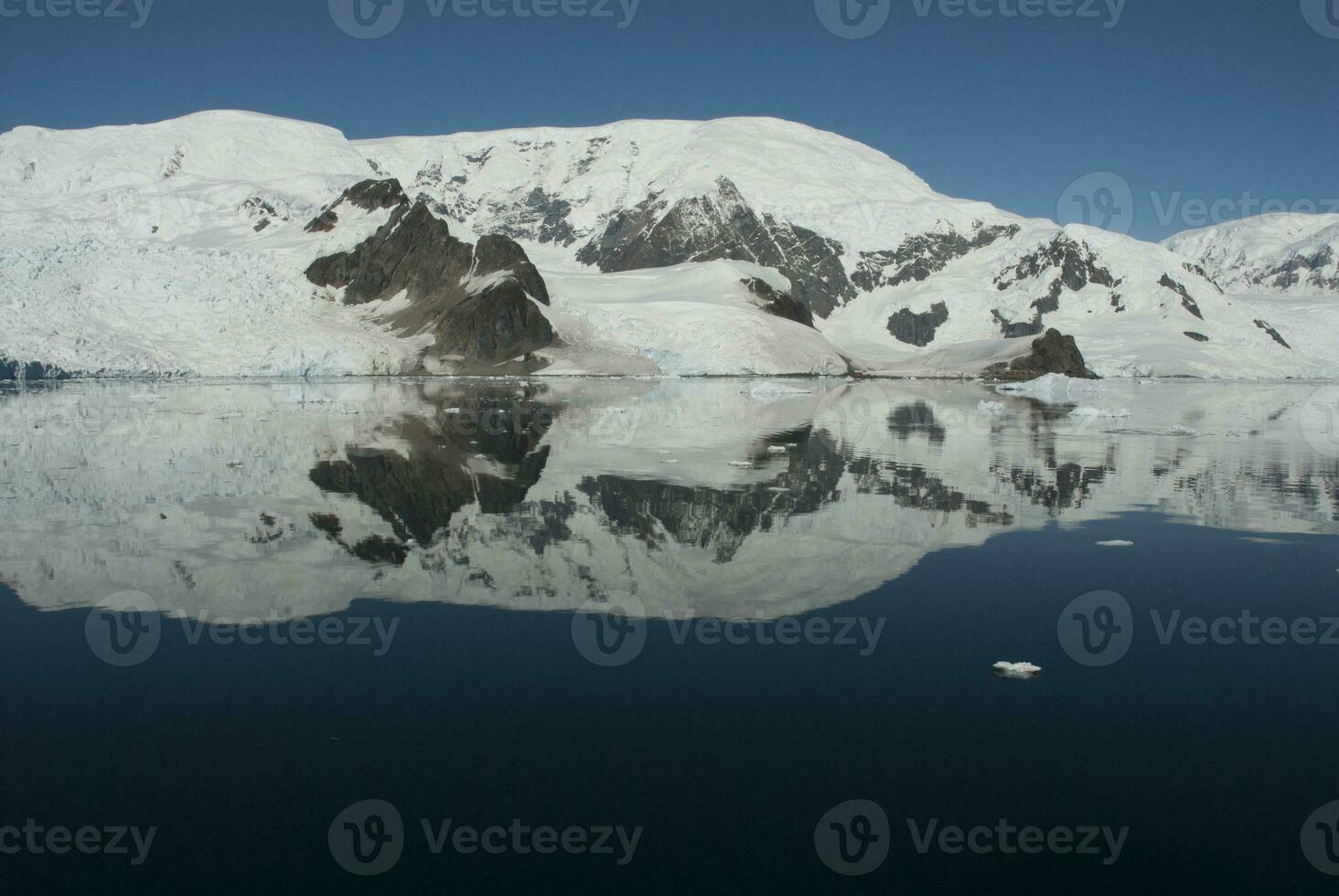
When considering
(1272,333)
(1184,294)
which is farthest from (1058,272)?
(1272,333)

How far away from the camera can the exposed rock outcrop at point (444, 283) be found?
301 ft

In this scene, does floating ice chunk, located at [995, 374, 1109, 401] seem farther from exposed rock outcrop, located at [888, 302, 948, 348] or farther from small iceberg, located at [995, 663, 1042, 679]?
exposed rock outcrop, located at [888, 302, 948, 348]

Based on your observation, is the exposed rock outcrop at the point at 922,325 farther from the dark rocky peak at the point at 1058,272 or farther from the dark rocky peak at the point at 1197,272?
the dark rocky peak at the point at 1197,272

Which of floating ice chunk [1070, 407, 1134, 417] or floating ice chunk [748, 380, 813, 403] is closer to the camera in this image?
floating ice chunk [1070, 407, 1134, 417]

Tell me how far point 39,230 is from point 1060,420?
70282 mm

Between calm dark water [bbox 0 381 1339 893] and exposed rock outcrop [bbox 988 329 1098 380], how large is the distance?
83152mm

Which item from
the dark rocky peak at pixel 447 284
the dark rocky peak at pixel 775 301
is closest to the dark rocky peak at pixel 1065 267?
the dark rocky peak at pixel 775 301

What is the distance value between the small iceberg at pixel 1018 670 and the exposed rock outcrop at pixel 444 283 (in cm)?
8455

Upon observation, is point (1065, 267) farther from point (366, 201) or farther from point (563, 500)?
point (563, 500)

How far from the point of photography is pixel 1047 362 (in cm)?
9869

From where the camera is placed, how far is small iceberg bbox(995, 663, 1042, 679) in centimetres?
785

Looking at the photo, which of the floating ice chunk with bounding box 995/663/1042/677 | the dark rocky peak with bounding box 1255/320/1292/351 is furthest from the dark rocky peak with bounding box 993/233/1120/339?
the floating ice chunk with bounding box 995/663/1042/677

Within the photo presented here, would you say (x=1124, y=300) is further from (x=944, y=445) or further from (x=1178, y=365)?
(x=944, y=445)

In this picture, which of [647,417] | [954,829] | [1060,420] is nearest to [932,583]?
[954,829]
